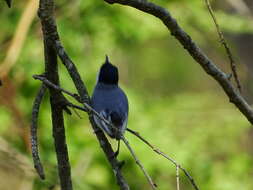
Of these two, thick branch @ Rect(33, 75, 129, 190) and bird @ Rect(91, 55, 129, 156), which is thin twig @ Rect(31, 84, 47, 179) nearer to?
thick branch @ Rect(33, 75, 129, 190)

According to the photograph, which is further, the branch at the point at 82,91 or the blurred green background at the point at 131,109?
the blurred green background at the point at 131,109

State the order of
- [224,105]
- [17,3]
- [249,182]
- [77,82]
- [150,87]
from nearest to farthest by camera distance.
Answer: [77,82]
[17,3]
[249,182]
[224,105]
[150,87]

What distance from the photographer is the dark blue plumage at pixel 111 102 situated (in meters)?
2.94

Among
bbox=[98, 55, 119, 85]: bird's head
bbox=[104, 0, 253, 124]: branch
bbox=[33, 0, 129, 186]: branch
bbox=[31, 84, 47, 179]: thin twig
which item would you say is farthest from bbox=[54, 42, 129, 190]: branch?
bbox=[98, 55, 119, 85]: bird's head

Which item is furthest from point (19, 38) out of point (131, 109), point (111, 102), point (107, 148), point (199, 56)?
point (199, 56)

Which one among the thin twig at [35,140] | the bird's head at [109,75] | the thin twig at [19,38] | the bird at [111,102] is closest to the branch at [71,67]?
the thin twig at [35,140]

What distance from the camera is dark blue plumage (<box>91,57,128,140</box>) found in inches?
116

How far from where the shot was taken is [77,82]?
6.80 ft

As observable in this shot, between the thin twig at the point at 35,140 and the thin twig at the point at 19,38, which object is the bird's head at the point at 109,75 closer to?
the thin twig at the point at 19,38

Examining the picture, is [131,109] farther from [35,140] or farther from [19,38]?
[35,140]

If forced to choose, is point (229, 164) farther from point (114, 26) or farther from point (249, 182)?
point (114, 26)

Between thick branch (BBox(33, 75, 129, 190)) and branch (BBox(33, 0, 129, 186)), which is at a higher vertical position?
branch (BBox(33, 0, 129, 186))

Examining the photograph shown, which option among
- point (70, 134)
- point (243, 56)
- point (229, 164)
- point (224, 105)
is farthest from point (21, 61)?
point (224, 105)

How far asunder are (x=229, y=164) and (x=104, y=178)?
1242mm
